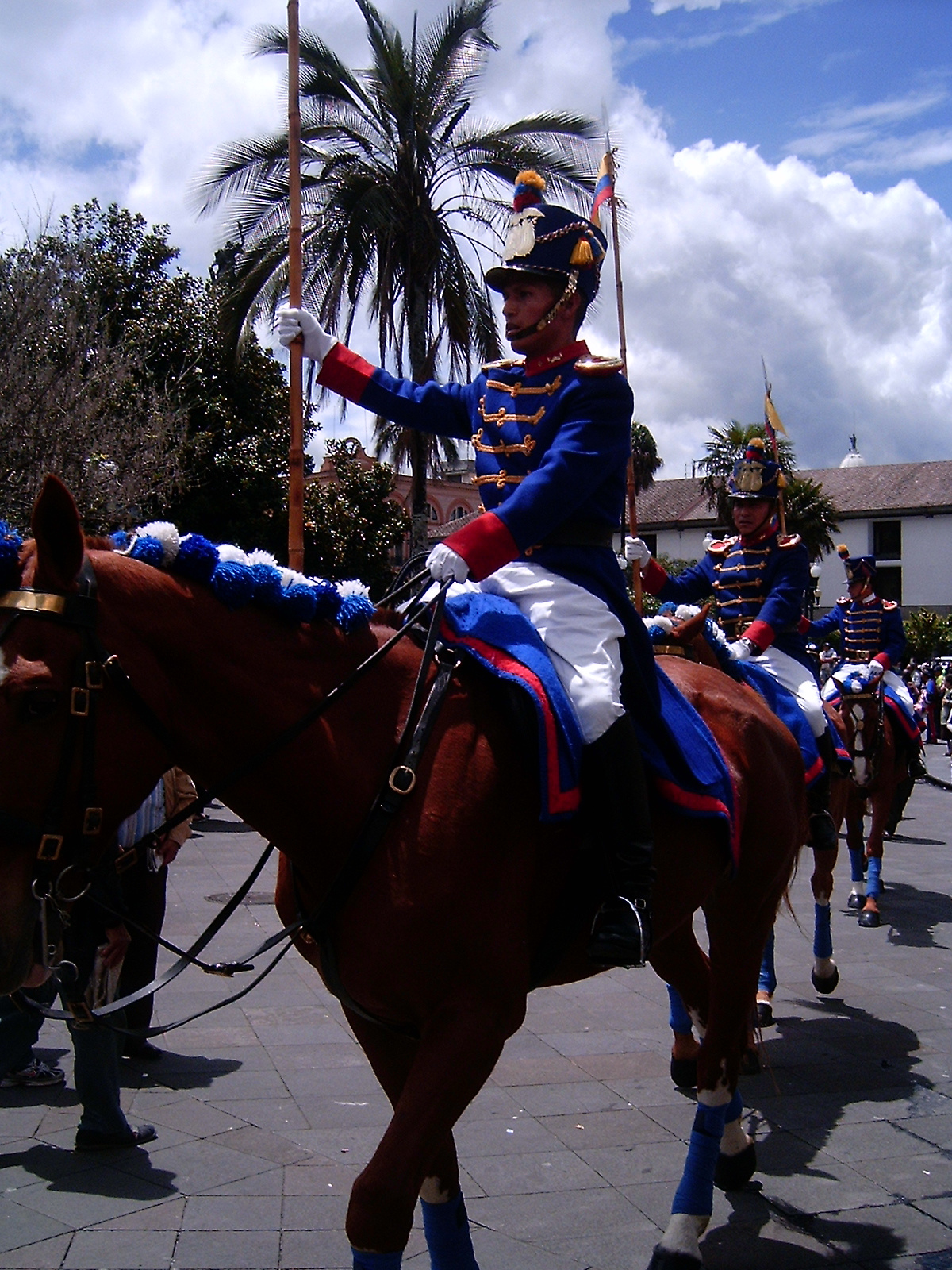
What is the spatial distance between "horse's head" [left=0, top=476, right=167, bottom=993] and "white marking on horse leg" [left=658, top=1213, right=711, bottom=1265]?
245cm

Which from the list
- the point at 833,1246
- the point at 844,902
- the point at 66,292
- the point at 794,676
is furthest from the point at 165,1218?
the point at 66,292

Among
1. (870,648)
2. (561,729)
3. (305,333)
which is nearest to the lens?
(561,729)

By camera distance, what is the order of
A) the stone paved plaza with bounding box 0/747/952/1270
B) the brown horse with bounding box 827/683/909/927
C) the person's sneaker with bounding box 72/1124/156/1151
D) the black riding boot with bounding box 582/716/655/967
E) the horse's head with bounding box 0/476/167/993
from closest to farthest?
the horse's head with bounding box 0/476/167/993, the black riding boot with bounding box 582/716/655/967, the stone paved plaza with bounding box 0/747/952/1270, the person's sneaker with bounding box 72/1124/156/1151, the brown horse with bounding box 827/683/909/927

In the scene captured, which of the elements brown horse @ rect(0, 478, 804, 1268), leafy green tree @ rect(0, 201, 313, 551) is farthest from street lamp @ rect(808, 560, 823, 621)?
leafy green tree @ rect(0, 201, 313, 551)

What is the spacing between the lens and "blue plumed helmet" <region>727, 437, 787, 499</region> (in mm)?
6277

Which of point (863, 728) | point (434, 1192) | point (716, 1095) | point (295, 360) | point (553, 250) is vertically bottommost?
point (716, 1095)

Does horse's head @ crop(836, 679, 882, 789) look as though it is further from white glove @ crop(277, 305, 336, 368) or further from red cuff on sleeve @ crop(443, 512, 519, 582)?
red cuff on sleeve @ crop(443, 512, 519, 582)

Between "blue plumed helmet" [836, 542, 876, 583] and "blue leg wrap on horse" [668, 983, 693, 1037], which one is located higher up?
"blue plumed helmet" [836, 542, 876, 583]

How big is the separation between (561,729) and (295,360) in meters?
1.73

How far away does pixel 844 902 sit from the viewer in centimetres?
1091

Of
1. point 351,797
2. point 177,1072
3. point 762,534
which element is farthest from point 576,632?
point 177,1072

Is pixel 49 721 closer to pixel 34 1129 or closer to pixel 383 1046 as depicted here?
pixel 383 1046

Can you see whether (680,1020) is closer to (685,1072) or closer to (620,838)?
(685,1072)

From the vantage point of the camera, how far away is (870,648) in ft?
36.1
